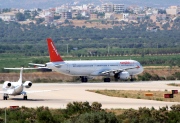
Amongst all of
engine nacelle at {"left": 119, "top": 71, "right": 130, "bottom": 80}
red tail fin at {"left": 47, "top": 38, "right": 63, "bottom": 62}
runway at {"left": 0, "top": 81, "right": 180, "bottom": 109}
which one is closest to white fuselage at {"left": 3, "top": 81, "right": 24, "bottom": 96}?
runway at {"left": 0, "top": 81, "right": 180, "bottom": 109}

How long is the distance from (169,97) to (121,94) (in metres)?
6.39

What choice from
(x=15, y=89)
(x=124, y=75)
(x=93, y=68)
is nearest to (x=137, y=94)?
(x=15, y=89)

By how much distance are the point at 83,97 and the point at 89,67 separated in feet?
75.0

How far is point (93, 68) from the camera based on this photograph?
101438 millimetres

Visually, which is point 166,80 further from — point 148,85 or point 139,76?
point 148,85

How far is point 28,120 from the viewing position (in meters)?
57.7

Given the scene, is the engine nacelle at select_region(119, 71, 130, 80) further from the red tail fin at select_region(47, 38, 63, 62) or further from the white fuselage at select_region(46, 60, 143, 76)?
the red tail fin at select_region(47, 38, 63, 62)

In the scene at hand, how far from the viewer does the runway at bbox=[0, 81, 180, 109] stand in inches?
2773

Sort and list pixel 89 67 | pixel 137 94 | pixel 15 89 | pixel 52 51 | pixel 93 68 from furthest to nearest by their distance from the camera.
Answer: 1. pixel 93 68
2. pixel 89 67
3. pixel 52 51
4. pixel 137 94
5. pixel 15 89

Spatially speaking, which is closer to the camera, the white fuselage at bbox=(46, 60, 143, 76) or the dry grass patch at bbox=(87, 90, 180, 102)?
the dry grass patch at bbox=(87, 90, 180, 102)

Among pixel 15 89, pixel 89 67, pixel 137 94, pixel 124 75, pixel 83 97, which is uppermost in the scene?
pixel 15 89

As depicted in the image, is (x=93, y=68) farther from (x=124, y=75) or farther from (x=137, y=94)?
(x=137, y=94)

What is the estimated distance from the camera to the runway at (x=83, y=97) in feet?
231

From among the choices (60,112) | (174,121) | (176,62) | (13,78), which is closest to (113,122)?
(174,121)
